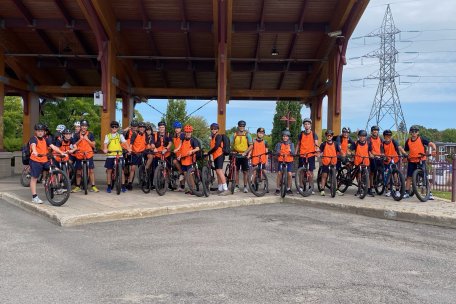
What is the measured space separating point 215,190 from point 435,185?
28.9 feet

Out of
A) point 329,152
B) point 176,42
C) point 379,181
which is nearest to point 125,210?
point 329,152

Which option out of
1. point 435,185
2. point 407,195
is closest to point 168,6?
point 407,195

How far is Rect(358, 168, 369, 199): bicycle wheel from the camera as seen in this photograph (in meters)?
10.4

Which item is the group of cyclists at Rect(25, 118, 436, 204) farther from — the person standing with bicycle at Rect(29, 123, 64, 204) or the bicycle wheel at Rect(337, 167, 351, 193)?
the person standing with bicycle at Rect(29, 123, 64, 204)

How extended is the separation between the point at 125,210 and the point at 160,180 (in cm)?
252

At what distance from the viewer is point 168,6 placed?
15.3 metres

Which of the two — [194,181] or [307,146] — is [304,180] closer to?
[307,146]

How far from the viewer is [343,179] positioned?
11.8 meters

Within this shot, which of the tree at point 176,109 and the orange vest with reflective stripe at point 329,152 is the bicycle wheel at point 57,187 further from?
the tree at point 176,109

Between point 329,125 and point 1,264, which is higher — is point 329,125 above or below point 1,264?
above

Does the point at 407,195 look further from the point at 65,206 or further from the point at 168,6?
the point at 168,6

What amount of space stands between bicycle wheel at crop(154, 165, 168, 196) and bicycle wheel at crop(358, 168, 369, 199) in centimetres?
485

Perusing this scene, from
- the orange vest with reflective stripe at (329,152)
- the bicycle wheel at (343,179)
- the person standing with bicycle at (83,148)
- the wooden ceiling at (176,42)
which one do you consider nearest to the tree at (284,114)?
the wooden ceiling at (176,42)

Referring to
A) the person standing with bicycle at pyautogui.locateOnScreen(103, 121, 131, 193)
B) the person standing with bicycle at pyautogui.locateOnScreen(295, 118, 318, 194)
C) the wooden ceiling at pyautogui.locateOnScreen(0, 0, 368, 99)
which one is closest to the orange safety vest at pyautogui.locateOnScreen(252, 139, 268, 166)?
the person standing with bicycle at pyautogui.locateOnScreen(295, 118, 318, 194)
